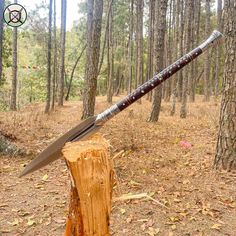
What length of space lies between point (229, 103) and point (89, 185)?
4.10m

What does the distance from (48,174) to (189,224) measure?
2.94 metres

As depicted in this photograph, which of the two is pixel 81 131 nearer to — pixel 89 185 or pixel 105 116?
pixel 105 116

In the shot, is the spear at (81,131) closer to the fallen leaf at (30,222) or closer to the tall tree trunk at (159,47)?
the fallen leaf at (30,222)

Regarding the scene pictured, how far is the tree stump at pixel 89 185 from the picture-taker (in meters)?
2.64

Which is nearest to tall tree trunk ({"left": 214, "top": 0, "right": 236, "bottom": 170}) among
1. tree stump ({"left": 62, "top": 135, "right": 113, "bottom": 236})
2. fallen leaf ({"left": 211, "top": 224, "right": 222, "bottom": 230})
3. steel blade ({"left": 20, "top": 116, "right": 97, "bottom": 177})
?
fallen leaf ({"left": 211, "top": 224, "right": 222, "bottom": 230})

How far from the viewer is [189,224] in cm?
454

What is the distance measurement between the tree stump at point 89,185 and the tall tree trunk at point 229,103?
3776mm

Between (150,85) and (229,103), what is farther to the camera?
(229,103)

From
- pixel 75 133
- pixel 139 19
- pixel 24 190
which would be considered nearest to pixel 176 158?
pixel 24 190

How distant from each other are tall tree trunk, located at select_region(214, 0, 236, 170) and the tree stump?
12.4 ft

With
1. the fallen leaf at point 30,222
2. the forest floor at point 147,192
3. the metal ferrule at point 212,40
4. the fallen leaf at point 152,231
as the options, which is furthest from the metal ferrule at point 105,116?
the fallen leaf at point 30,222

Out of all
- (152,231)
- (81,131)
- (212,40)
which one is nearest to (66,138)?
(81,131)

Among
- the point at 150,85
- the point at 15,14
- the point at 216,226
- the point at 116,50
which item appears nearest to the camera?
the point at 150,85

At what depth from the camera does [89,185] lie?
267 centimetres
